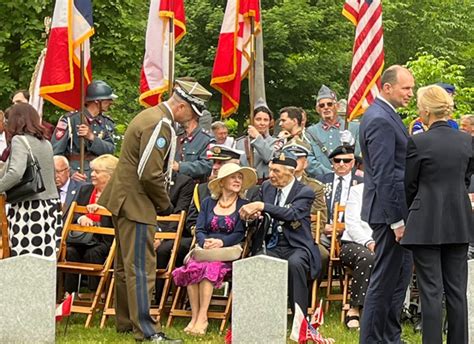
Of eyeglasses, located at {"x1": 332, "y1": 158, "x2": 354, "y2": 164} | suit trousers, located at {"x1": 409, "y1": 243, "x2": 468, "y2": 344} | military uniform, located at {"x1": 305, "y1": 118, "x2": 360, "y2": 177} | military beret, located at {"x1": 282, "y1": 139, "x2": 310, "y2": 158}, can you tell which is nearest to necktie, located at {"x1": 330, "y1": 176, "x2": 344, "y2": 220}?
eyeglasses, located at {"x1": 332, "y1": 158, "x2": 354, "y2": 164}

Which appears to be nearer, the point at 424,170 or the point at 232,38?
the point at 424,170

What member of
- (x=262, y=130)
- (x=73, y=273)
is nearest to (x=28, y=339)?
(x=73, y=273)

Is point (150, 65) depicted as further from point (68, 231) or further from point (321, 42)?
point (321, 42)

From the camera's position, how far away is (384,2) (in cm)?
3000

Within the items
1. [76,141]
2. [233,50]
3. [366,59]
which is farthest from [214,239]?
[366,59]

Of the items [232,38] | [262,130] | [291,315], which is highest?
[232,38]

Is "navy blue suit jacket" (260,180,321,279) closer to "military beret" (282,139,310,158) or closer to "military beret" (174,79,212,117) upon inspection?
"military beret" (282,139,310,158)

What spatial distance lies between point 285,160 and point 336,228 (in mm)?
900

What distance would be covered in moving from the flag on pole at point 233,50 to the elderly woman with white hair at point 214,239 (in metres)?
2.47

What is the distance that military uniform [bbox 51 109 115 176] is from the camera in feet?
38.1

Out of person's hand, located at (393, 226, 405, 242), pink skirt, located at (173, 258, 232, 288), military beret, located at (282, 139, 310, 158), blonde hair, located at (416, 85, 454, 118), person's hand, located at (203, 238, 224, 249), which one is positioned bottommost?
pink skirt, located at (173, 258, 232, 288)

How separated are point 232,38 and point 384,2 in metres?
18.4

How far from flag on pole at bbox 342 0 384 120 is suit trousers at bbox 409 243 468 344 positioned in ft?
15.3

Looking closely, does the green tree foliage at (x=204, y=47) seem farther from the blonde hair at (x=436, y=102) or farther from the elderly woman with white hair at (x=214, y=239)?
the blonde hair at (x=436, y=102)
